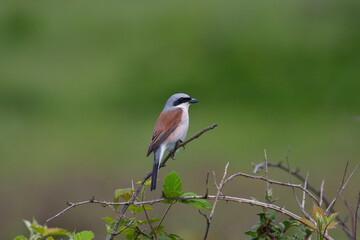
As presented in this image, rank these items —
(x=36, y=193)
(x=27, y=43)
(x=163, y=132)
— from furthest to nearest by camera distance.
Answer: (x=27, y=43), (x=36, y=193), (x=163, y=132)

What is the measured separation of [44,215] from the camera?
18.5 ft

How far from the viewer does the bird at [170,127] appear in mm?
→ 3007

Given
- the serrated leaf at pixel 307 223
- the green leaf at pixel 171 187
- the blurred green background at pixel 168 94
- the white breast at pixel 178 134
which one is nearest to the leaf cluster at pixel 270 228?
the serrated leaf at pixel 307 223

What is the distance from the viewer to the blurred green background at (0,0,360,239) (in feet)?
20.9

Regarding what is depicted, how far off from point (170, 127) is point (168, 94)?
201 inches

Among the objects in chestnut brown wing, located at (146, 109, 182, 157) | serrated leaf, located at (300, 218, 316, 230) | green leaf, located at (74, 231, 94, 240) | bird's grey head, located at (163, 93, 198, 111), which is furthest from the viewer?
bird's grey head, located at (163, 93, 198, 111)

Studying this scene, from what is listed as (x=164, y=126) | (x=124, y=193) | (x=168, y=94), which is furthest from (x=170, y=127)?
(x=168, y=94)

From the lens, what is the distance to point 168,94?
821 centimetres

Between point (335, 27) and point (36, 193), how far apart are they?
5702mm

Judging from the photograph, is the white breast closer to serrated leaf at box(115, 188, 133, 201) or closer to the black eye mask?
the black eye mask

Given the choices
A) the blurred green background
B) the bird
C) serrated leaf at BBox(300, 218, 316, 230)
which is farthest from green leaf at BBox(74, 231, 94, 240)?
the blurred green background

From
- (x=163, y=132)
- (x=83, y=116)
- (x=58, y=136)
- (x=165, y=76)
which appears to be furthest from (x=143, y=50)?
(x=163, y=132)

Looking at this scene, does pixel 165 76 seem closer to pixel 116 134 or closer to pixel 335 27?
pixel 116 134

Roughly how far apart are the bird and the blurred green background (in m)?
2.07
